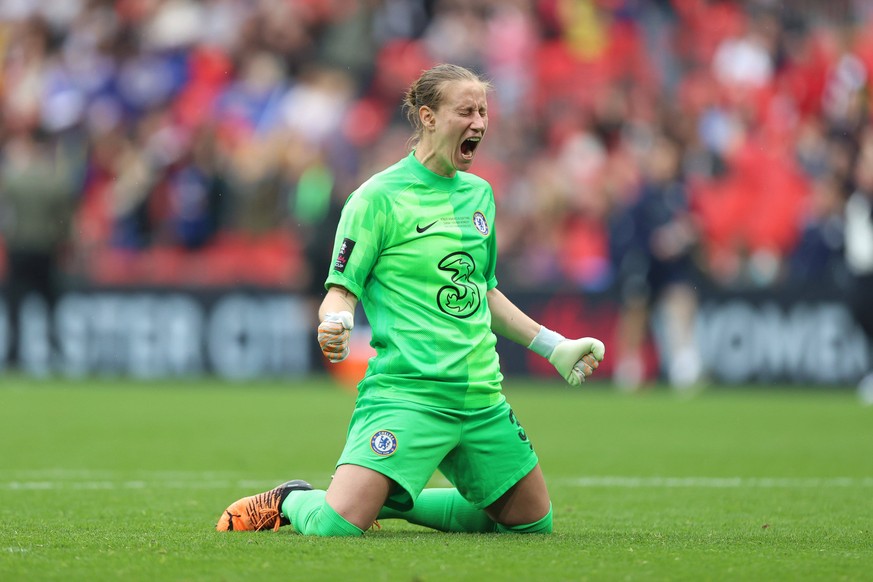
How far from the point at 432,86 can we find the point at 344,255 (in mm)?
793

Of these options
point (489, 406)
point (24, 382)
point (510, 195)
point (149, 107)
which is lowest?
point (24, 382)

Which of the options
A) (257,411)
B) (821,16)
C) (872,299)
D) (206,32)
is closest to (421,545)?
(257,411)

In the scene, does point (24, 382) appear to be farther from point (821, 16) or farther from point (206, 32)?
point (821, 16)

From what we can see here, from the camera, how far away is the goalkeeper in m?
5.59

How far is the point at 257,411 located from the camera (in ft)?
44.2

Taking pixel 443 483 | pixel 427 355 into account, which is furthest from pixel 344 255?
pixel 443 483

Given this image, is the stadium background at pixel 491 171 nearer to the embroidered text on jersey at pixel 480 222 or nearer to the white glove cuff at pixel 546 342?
the white glove cuff at pixel 546 342

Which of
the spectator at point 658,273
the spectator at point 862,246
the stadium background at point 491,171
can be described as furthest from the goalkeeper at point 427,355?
the spectator at point 658,273

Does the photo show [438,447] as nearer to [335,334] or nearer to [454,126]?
[335,334]

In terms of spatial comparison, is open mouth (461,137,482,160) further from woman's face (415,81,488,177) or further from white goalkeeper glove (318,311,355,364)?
white goalkeeper glove (318,311,355,364)

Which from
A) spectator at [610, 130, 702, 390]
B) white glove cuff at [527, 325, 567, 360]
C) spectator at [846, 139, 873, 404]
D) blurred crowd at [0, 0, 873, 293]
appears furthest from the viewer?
blurred crowd at [0, 0, 873, 293]

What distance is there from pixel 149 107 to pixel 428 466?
54.5 feet

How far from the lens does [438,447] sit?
564 cm

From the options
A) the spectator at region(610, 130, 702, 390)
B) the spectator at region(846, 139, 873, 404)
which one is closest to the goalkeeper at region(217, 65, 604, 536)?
the spectator at region(846, 139, 873, 404)
